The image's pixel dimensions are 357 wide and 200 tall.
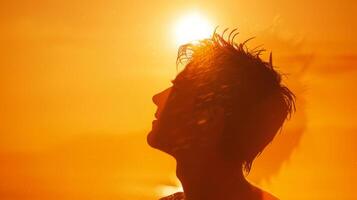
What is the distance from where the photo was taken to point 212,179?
0.99 metres

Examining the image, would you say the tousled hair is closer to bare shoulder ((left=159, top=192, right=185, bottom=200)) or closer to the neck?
the neck

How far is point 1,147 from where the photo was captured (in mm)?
1252

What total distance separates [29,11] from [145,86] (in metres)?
0.35

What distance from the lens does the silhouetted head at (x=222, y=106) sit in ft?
3.15

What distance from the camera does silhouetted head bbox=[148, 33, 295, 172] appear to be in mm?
959

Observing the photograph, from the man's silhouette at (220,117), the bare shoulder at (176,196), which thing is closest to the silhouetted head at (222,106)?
the man's silhouette at (220,117)

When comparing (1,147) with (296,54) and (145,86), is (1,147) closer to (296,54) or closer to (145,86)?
(145,86)

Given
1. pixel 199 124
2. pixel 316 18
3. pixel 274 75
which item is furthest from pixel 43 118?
pixel 316 18

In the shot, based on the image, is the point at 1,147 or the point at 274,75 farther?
the point at 1,147

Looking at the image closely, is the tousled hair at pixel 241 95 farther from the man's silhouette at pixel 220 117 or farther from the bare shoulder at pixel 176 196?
the bare shoulder at pixel 176 196

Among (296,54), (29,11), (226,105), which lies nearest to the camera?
(226,105)

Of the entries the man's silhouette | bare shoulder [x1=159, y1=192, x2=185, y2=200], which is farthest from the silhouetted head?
bare shoulder [x1=159, y1=192, x2=185, y2=200]

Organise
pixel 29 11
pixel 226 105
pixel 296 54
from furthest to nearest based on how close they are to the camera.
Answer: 1. pixel 29 11
2. pixel 296 54
3. pixel 226 105

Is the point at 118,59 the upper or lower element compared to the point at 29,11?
lower
